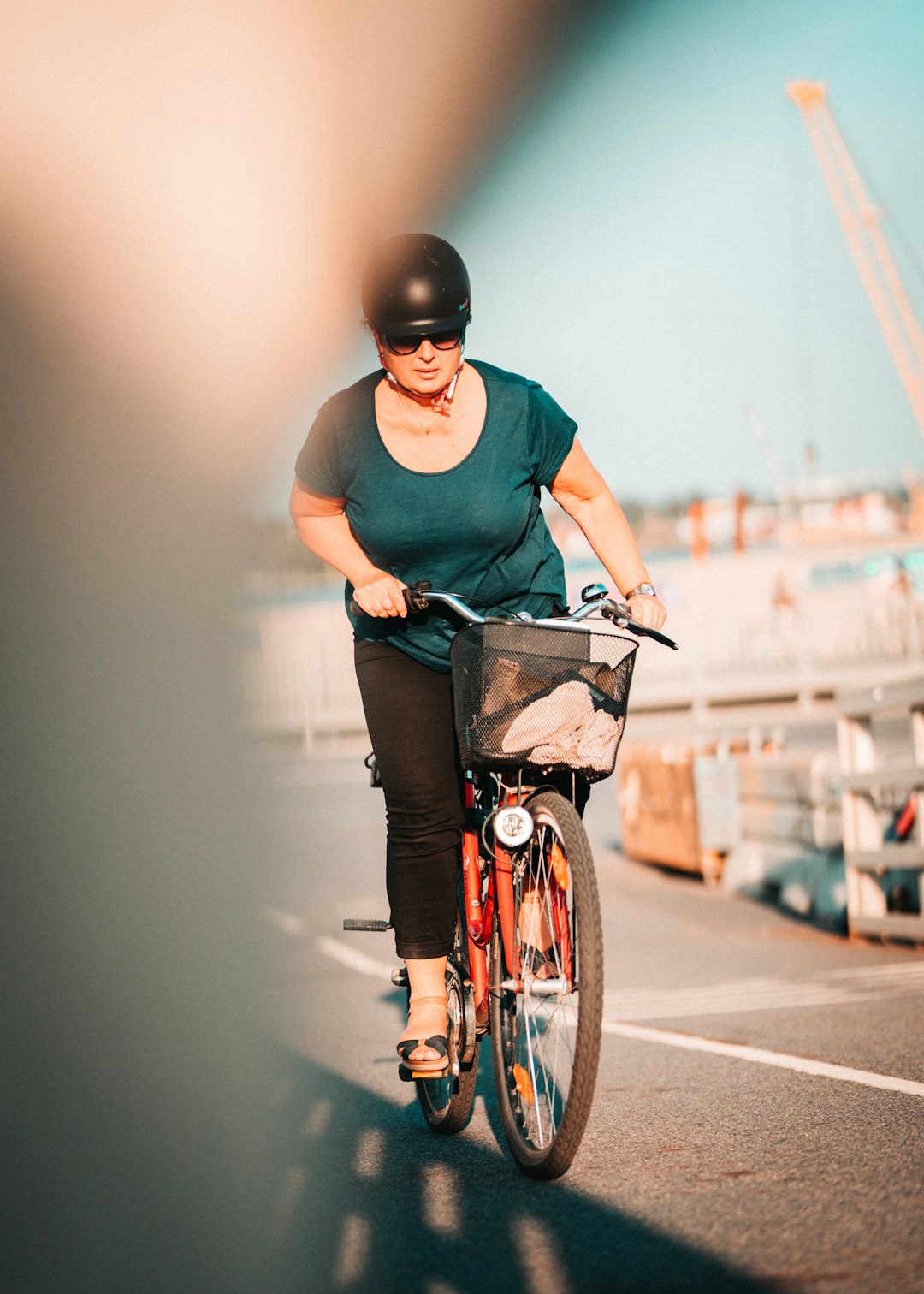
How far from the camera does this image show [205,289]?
354cm

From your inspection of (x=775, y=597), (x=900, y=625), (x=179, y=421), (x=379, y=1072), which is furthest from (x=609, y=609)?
(x=775, y=597)

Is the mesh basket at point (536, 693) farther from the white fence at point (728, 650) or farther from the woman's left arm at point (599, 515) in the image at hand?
the white fence at point (728, 650)

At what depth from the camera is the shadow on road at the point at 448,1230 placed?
2.79 m

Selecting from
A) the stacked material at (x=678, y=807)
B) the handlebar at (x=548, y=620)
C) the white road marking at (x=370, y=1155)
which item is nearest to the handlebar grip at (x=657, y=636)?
the handlebar at (x=548, y=620)

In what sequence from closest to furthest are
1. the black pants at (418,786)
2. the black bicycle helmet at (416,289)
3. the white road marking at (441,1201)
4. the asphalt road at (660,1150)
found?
1. the asphalt road at (660,1150)
2. the white road marking at (441,1201)
3. the black bicycle helmet at (416,289)
4. the black pants at (418,786)

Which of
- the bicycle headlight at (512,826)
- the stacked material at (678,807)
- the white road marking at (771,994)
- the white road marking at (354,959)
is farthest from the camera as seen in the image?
the stacked material at (678,807)

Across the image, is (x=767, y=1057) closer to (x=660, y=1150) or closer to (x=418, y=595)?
(x=660, y=1150)

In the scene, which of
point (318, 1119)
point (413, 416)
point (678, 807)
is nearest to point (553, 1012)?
point (318, 1119)

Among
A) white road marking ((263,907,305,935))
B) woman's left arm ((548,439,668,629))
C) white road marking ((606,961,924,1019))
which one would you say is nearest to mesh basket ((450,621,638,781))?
woman's left arm ((548,439,668,629))

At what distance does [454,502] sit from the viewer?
3684mm

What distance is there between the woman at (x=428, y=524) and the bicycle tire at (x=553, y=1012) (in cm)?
19

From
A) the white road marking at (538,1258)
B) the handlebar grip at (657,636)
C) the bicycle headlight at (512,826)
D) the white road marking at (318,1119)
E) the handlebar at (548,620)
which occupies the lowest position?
the white road marking at (318,1119)

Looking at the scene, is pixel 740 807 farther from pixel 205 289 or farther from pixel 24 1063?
pixel 205 289

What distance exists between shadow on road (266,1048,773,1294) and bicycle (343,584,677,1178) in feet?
0.57
